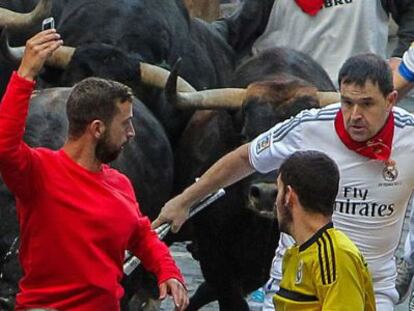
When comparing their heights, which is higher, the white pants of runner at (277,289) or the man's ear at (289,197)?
the man's ear at (289,197)

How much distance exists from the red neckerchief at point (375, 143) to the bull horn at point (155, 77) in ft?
10.4

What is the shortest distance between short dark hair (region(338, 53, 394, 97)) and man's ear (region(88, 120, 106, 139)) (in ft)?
3.79

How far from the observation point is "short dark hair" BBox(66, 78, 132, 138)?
6246 millimetres

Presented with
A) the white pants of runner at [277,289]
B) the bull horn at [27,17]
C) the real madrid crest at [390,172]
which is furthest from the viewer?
the bull horn at [27,17]

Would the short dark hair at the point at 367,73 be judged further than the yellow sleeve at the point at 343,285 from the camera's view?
Yes

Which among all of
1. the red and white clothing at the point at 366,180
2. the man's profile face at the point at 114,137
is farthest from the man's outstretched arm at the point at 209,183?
the man's profile face at the point at 114,137

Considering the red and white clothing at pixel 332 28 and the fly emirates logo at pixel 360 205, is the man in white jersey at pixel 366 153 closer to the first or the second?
the fly emirates logo at pixel 360 205

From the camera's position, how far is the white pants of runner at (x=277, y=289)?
22.7ft

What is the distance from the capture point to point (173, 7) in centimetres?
1071

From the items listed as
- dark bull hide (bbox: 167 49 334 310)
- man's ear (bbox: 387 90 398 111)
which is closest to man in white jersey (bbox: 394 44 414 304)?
dark bull hide (bbox: 167 49 334 310)

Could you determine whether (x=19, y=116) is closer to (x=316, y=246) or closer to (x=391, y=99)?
(x=316, y=246)

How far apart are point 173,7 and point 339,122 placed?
4.06 metres

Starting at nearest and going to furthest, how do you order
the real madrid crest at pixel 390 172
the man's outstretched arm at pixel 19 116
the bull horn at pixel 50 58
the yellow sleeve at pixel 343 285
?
the yellow sleeve at pixel 343 285 → the man's outstretched arm at pixel 19 116 → the real madrid crest at pixel 390 172 → the bull horn at pixel 50 58

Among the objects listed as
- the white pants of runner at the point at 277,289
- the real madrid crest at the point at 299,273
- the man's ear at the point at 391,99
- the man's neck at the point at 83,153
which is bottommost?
the white pants of runner at the point at 277,289
